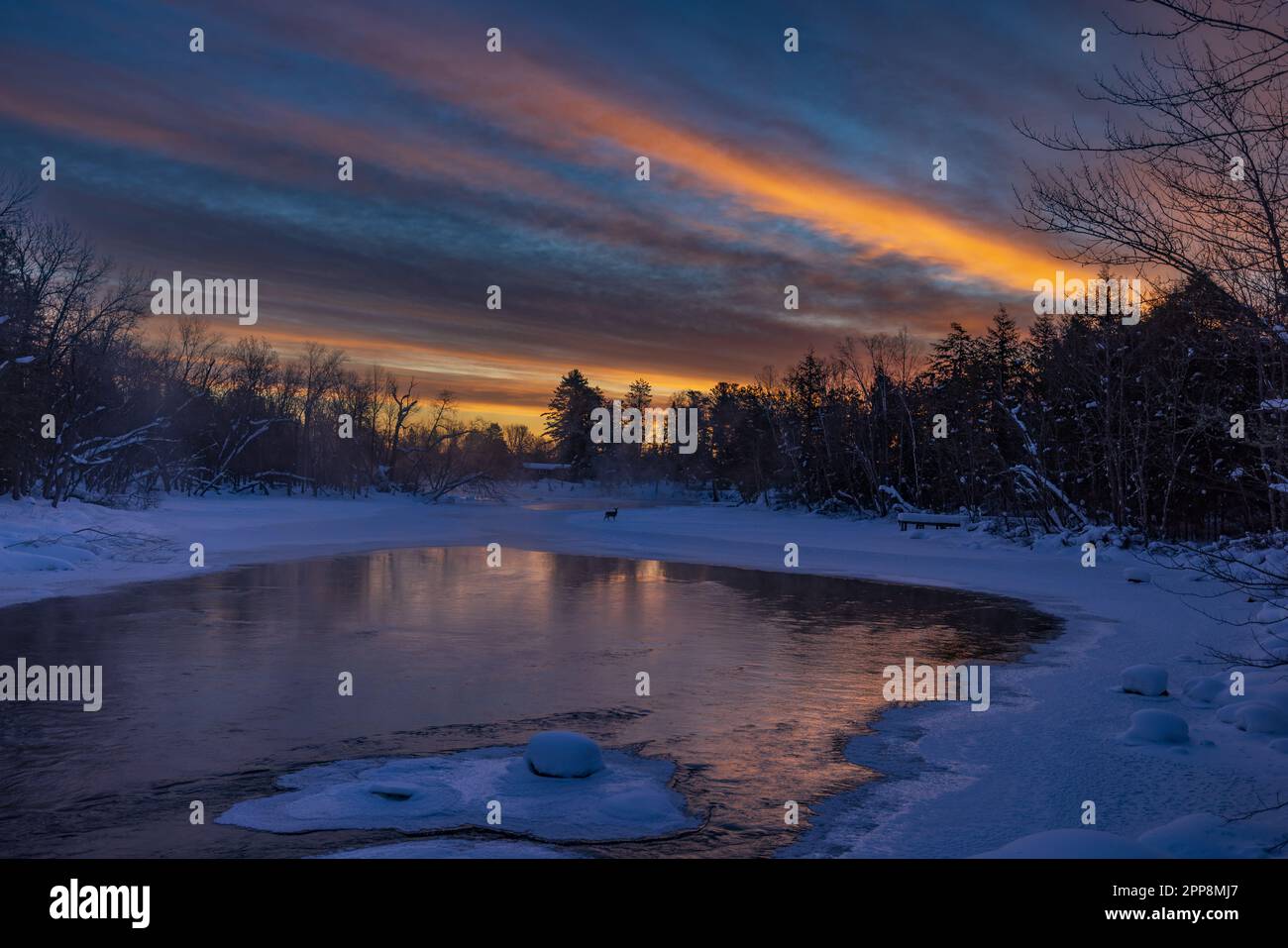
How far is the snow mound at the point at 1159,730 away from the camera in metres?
7.96

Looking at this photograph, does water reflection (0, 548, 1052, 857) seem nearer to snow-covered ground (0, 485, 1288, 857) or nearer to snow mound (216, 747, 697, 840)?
snow mound (216, 747, 697, 840)

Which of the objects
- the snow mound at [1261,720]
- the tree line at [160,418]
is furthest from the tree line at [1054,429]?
the tree line at [160,418]

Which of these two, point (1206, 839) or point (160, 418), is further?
point (160, 418)

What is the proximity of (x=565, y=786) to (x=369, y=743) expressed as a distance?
2069 mm

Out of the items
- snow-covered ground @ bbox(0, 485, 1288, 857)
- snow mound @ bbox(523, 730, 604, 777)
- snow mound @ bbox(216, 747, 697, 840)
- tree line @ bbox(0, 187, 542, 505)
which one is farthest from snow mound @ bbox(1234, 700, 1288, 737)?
tree line @ bbox(0, 187, 542, 505)

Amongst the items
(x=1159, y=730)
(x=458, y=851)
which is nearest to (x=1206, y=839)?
(x=1159, y=730)

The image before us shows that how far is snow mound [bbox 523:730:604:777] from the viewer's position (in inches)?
271

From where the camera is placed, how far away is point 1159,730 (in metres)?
7.96

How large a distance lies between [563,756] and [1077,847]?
3.62 m

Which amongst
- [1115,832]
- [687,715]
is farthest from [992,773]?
[687,715]

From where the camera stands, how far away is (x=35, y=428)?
1289 inches

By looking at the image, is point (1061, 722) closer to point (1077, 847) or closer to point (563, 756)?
point (1077, 847)
